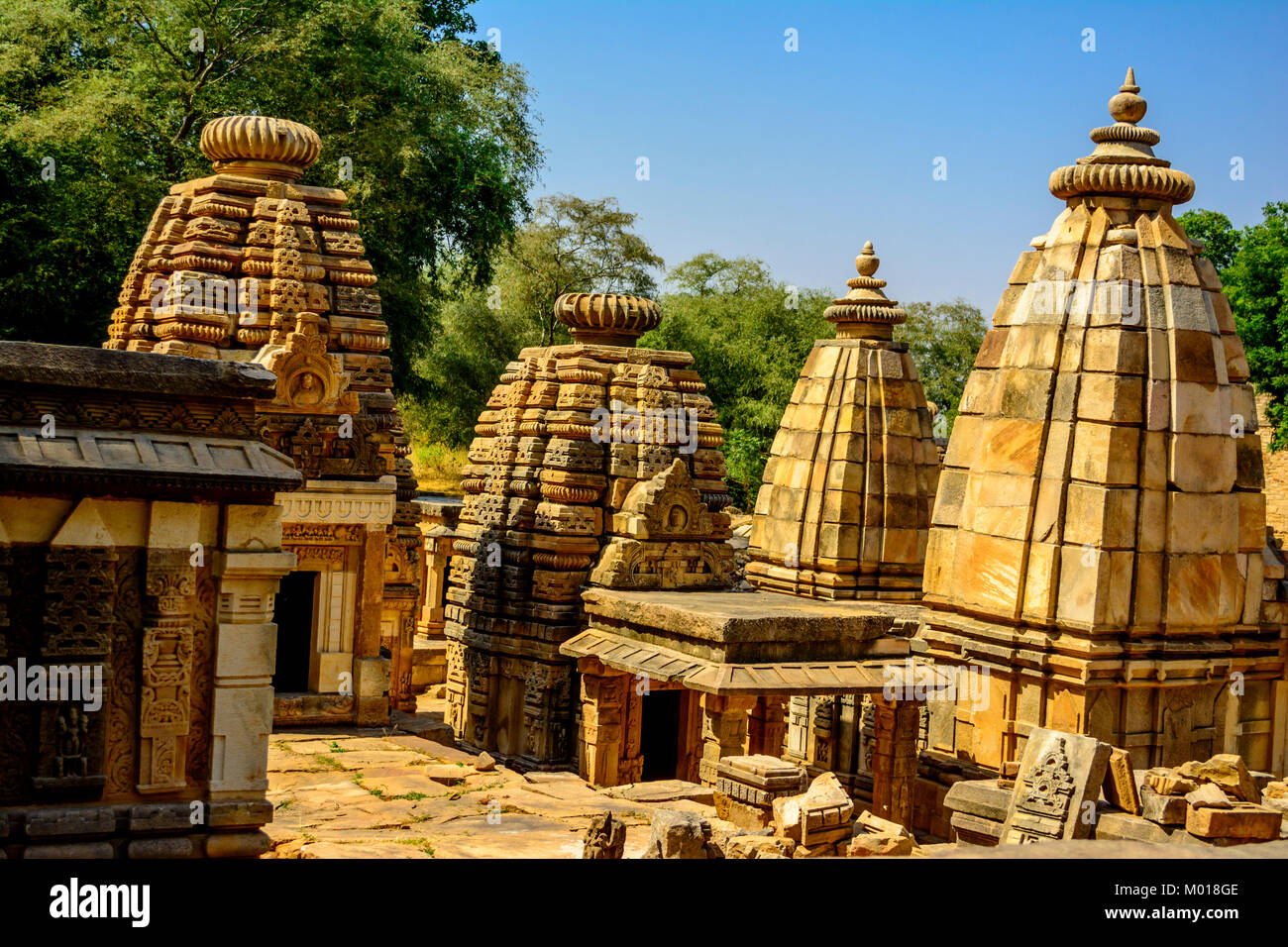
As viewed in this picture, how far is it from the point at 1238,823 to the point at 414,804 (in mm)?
5541

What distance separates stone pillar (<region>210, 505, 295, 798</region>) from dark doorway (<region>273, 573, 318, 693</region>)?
256 inches

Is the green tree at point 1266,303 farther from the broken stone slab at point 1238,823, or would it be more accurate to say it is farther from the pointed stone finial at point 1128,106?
the broken stone slab at point 1238,823

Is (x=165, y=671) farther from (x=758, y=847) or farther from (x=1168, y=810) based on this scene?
(x=1168, y=810)

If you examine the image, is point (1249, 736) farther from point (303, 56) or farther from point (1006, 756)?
point (303, 56)

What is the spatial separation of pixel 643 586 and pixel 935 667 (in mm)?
3587

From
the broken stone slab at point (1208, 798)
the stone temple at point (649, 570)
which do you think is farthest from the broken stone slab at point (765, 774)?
the broken stone slab at point (1208, 798)

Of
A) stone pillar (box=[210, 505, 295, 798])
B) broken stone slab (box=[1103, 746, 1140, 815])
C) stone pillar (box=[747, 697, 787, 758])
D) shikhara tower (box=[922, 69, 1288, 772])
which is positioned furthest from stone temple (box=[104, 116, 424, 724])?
broken stone slab (box=[1103, 746, 1140, 815])

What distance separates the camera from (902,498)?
1568cm

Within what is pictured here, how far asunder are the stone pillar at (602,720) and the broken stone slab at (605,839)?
6409mm

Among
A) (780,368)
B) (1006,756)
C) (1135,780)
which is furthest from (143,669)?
(780,368)

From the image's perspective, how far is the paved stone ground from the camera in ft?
28.5

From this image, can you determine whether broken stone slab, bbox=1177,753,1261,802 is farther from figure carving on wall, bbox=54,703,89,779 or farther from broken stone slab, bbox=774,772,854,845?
figure carving on wall, bbox=54,703,89,779

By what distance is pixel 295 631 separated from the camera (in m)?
13.6

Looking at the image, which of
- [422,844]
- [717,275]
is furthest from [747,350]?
[422,844]
